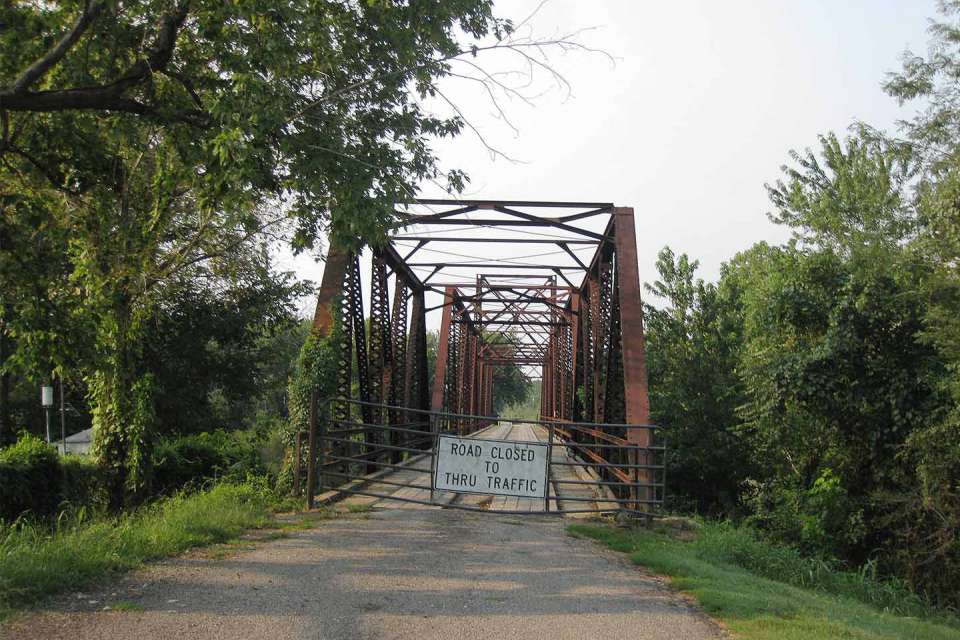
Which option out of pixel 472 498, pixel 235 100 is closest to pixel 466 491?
pixel 472 498

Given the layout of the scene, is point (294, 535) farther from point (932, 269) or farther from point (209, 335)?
point (209, 335)

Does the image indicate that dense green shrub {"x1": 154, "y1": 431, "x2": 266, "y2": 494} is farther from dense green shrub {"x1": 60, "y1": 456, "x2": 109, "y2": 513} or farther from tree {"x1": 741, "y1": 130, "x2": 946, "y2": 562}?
tree {"x1": 741, "y1": 130, "x2": 946, "y2": 562}

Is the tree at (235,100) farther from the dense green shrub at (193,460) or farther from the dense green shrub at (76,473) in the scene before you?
the dense green shrub at (193,460)

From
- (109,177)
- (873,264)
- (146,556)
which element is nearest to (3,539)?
(146,556)

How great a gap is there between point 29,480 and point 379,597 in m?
11.3

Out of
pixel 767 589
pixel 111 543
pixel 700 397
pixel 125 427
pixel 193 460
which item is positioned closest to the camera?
pixel 111 543

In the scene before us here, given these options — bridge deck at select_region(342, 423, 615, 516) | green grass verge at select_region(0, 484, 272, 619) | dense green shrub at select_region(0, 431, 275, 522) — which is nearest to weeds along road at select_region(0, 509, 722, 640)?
green grass verge at select_region(0, 484, 272, 619)

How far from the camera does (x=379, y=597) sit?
580 cm

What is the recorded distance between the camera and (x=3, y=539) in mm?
6973

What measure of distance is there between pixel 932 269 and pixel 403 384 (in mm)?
11134

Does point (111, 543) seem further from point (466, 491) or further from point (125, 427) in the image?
point (125, 427)

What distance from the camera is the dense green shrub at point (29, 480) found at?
1380cm

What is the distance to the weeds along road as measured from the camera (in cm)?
493

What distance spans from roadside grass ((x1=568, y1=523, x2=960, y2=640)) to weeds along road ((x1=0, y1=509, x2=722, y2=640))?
29 cm
